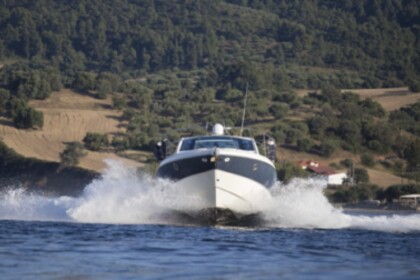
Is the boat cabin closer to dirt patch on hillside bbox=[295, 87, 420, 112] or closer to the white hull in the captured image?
the white hull

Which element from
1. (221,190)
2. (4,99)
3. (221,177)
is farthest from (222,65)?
(221,177)

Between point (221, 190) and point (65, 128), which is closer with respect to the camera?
point (221, 190)

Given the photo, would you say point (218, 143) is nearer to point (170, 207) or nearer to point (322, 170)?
point (170, 207)

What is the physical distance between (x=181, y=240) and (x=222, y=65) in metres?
122

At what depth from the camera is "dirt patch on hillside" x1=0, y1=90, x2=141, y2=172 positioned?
228 feet

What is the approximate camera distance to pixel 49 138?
75.2 m

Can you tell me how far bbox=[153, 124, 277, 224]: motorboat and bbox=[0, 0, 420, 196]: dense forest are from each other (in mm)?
41974

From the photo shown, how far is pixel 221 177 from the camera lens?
26.0 m

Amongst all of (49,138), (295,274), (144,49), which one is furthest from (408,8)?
(295,274)

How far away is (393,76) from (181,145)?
12596 cm

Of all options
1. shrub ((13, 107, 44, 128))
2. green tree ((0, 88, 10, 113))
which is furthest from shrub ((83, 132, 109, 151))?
green tree ((0, 88, 10, 113))

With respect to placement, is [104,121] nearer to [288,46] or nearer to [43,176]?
[43,176]

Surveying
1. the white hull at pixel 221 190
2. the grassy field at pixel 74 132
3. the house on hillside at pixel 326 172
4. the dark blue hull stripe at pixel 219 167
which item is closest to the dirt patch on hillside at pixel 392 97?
the grassy field at pixel 74 132

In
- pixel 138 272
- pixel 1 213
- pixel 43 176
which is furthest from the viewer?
pixel 43 176
